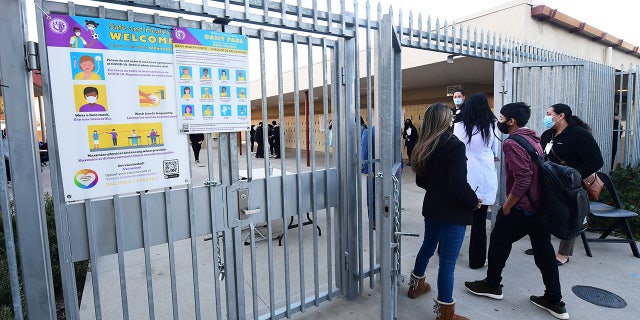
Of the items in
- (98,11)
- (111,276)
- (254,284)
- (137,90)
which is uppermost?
(98,11)

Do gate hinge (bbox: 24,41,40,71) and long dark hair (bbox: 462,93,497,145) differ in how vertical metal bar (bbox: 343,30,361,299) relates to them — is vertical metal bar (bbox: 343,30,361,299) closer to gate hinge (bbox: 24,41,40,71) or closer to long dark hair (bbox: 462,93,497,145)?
long dark hair (bbox: 462,93,497,145)

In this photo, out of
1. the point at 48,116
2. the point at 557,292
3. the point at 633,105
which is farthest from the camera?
the point at 633,105

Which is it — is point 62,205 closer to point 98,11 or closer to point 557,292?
point 98,11

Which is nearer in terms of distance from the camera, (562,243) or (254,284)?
(254,284)

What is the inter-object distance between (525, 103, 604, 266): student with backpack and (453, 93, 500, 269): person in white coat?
Answer: 2.76 ft

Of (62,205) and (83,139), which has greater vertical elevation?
(83,139)

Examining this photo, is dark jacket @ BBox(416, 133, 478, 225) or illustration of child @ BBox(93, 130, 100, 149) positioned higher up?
illustration of child @ BBox(93, 130, 100, 149)

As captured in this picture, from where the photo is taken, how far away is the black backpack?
2.82 metres

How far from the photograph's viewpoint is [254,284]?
2.67 meters

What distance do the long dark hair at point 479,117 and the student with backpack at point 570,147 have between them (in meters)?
0.98

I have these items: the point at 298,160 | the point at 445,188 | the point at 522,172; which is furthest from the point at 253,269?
the point at 522,172

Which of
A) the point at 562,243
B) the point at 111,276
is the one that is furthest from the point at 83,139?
the point at 562,243

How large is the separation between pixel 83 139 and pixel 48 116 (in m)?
0.18

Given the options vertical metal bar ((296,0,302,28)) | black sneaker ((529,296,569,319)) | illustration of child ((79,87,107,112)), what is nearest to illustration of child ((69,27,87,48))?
illustration of child ((79,87,107,112))
